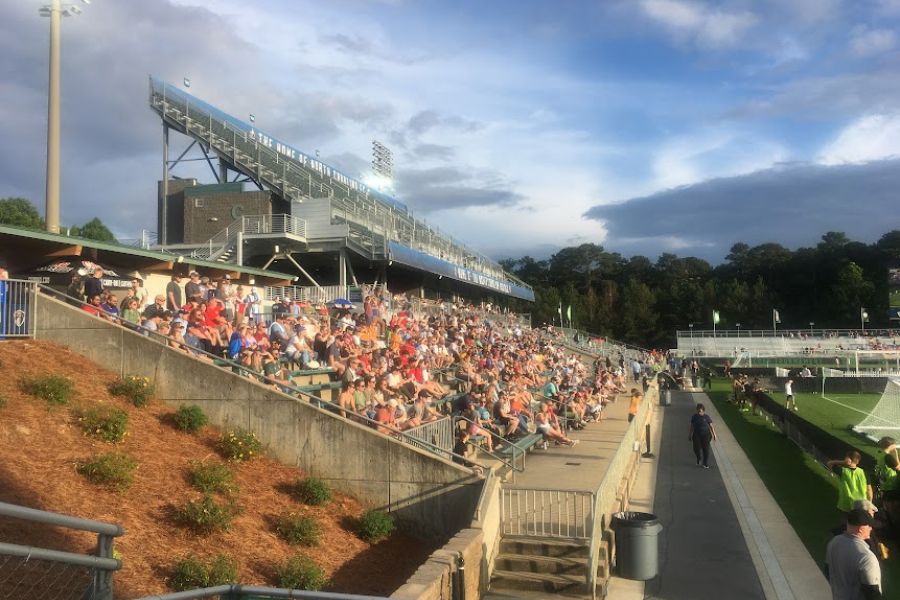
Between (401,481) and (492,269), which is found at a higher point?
(492,269)

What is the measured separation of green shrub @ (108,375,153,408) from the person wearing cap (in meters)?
9.33

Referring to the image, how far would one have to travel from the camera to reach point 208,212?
38562 millimetres

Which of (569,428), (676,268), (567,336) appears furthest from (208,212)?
(676,268)

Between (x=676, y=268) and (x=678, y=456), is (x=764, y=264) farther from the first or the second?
(x=678, y=456)

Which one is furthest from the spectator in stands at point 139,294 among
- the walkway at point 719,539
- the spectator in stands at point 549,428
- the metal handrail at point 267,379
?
the walkway at point 719,539

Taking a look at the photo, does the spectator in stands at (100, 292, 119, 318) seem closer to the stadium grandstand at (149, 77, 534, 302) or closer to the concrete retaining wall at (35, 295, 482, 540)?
the concrete retaining wall at (35, 295, 482, 540)

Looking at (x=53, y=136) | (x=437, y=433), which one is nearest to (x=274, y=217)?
(x=53, y=136)

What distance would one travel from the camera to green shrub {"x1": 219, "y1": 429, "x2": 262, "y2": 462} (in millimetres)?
10517

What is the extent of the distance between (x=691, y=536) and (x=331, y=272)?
101 ft

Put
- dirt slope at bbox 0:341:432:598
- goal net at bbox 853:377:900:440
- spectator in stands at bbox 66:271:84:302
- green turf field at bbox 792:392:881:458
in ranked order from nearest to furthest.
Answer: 1. dirt slope at bbox 0:341:432:598
2. spectator in stands at bbox 66:271:84:302
3. green turf field at bbox 792:392:881:458
4. goal net at bbox 853:377:900:440

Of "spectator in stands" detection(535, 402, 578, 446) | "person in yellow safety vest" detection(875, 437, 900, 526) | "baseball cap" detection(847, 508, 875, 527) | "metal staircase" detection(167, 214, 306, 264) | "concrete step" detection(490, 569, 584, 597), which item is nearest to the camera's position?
"baseball cap" detection(847, 508, 875, 527)

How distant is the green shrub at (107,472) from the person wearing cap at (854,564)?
7.58 m

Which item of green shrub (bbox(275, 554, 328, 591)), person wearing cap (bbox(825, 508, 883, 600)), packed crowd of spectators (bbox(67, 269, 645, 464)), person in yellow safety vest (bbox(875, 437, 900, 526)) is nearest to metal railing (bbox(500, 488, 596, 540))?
packed crowd of spectators (bbox(67, 269, 645, 464))

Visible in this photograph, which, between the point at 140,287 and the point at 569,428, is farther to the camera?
the point at 569,428
